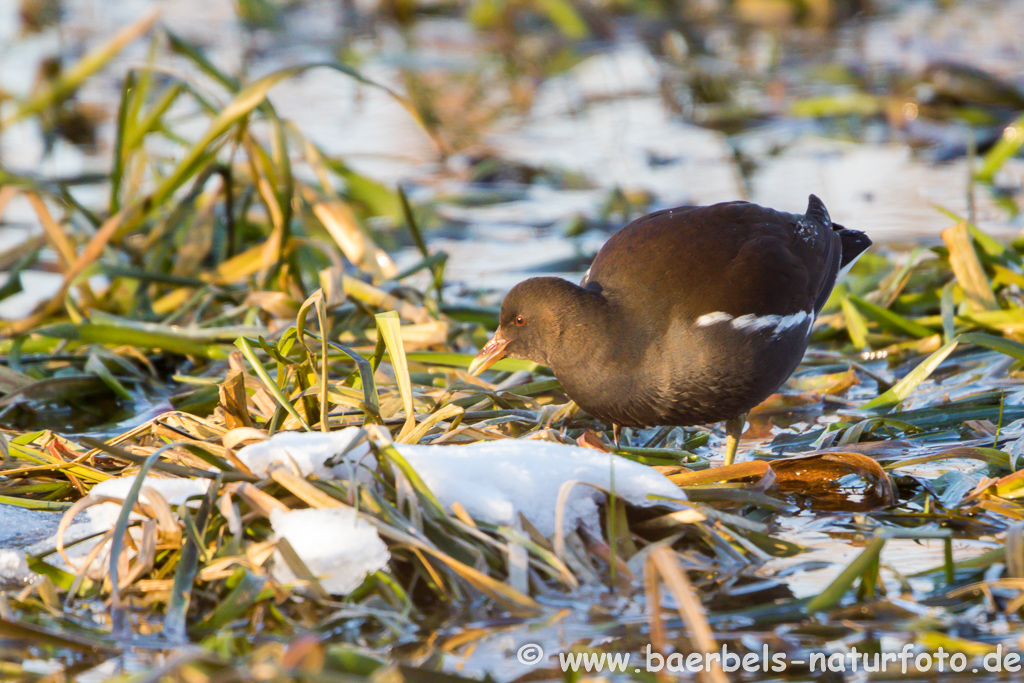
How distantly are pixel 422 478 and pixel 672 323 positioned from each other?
93 centimetres

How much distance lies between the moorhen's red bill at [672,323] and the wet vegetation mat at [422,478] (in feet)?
0.54


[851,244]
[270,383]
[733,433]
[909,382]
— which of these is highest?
[851,244]

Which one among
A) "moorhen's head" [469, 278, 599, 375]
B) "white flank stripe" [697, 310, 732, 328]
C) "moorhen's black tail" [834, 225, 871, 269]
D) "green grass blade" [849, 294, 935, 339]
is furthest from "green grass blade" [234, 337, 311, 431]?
"green grass blade" [849, 294, 935, 339]

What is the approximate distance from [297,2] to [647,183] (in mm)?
7826

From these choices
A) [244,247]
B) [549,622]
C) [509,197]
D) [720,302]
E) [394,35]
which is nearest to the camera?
[549,622]

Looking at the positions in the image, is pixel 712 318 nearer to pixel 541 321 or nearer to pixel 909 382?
pixel 541 321

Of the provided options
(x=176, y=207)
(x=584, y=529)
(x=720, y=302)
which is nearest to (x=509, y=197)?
(x=176, y=207)

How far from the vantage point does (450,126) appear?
791 cm

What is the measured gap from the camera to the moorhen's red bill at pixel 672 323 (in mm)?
2951

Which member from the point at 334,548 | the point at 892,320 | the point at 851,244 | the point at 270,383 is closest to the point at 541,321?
the point at 270,383

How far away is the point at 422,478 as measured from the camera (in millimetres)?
2424

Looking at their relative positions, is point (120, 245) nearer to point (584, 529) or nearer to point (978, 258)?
point (584, 529)

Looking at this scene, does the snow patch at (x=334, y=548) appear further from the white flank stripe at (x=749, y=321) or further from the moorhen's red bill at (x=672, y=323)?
the white flank stripe at (x=749, y=321)

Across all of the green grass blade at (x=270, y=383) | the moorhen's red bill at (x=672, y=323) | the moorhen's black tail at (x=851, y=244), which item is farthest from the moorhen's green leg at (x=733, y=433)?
the green grass blade at (x=270, y=383)
